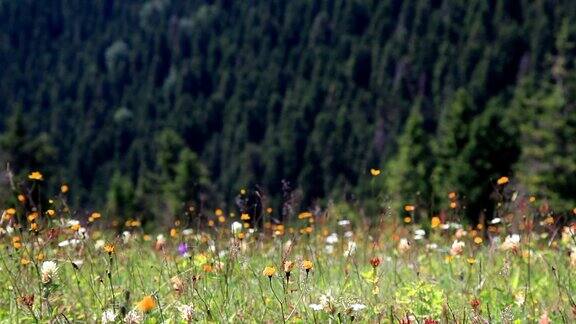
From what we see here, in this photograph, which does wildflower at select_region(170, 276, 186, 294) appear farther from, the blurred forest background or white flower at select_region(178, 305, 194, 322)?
the blurred forest background

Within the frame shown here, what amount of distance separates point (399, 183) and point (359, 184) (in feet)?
256

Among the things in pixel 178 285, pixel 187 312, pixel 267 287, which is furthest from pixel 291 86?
pixel 187 312

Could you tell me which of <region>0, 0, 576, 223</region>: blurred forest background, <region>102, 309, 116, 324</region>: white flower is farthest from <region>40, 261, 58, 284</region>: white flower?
<region>0, 0, 576, 223</region>: blurred forest background

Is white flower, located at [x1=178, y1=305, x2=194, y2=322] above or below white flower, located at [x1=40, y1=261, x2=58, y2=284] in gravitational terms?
below

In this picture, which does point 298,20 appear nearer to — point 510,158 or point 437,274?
point 510,158

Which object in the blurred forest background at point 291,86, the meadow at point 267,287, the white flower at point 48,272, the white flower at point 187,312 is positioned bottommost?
the blurred forest background at point 291,86

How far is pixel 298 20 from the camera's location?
18775cm

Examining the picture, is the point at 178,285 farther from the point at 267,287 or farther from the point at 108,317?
the point at 267,287

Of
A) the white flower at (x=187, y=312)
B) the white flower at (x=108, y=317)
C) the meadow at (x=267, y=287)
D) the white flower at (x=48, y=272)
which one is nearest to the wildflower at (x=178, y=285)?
the meadow at (x=267, y=287)

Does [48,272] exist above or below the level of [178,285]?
above

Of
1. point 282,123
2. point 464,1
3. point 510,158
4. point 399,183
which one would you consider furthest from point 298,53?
point 510,158

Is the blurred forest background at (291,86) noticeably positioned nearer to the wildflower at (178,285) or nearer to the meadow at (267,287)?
the meadow at (267,287)

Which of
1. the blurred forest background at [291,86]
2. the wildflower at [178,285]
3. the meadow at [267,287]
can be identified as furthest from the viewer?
the blurred forest background at [291,86]

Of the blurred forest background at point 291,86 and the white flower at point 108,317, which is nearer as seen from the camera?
the white flower at point 108,317
